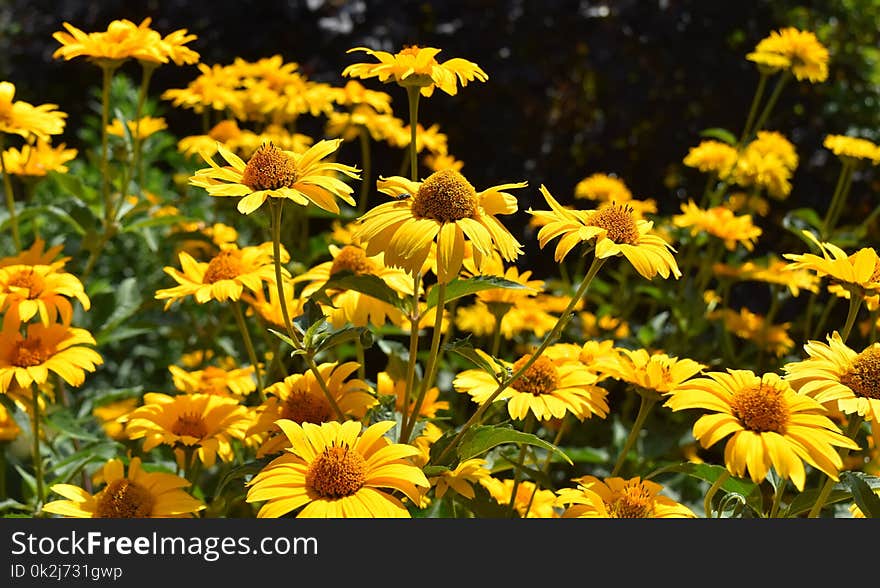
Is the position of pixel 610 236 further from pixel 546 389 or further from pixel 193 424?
pixel 193 424

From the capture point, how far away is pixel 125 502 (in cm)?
135

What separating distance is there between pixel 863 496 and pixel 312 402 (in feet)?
2.74

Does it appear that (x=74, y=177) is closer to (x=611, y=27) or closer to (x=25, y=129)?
(x=25, y=129)

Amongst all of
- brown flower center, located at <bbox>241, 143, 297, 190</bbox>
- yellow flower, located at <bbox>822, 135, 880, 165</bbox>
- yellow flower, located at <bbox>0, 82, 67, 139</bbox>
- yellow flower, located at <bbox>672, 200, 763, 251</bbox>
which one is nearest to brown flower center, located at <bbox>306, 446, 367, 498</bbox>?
brown flower center, located at <bbox>241, 143, 297, 190</bbox>

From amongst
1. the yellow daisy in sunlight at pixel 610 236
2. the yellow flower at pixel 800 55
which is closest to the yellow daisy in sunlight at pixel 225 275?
the yellow daisy in sunlight at pixel 610 236

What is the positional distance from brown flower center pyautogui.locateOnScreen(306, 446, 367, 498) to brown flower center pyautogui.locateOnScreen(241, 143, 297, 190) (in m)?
0.39

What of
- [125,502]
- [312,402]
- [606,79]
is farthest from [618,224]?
[606,79]

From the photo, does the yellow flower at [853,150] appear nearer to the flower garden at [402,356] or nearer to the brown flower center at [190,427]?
the flower garden at [402,356]

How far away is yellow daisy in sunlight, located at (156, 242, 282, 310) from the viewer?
1579 millimetres

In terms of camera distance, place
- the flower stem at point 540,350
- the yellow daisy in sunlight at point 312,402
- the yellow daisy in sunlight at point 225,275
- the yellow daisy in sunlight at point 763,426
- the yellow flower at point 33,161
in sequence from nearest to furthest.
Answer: the yellow daisy in sunlight at point 763,426
the flower stem at point 540,350
the yellow daisy in sunlight at point 312,402
the yellow daisy in sunlight at point 225,275
the yellow flower at point 33,161

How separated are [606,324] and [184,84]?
288cm

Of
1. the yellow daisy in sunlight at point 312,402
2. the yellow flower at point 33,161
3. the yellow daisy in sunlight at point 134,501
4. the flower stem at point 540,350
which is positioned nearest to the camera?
the flower stem at point 540,350

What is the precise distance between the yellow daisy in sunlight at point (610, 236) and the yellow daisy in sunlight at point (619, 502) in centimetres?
34

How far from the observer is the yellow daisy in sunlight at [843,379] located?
1.18 meters
